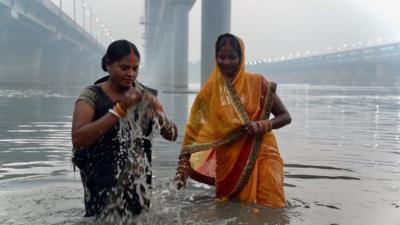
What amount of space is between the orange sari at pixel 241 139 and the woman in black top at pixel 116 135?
845 mm

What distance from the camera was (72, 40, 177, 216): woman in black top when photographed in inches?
124

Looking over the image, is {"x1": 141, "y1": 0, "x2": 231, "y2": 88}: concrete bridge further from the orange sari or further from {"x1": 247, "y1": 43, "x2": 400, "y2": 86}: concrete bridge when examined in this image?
the orange sari

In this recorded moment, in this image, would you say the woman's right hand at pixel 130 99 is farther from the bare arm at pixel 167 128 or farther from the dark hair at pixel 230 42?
the dark hair at pixel 230 42

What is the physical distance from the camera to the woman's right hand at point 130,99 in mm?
2984

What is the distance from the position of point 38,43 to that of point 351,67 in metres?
49.5

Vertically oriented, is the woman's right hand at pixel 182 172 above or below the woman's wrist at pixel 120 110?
→ below

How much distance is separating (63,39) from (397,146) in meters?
52.8

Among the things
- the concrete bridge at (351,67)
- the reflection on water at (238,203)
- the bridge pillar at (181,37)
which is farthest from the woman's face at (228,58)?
the concrete bridge at (351,67)

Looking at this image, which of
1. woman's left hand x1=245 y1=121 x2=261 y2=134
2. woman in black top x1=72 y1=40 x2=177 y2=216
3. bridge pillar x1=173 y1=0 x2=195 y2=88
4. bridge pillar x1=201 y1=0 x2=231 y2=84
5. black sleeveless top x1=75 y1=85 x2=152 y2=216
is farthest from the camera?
bridge pillar x1=173 y1=0 x2=195 y2=88

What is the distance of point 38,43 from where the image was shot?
55125 millimetres

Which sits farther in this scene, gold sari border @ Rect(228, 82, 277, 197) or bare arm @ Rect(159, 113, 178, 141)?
gold sari border @ Rect(228, 82, 277, 197)

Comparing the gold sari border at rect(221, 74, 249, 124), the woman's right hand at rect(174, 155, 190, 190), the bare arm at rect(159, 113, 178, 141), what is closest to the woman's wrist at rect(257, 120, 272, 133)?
the gold sari border at rect(221, 74, 249, 124)

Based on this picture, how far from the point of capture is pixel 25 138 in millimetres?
9102

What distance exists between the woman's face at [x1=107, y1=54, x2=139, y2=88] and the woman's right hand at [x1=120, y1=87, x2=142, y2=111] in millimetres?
268
